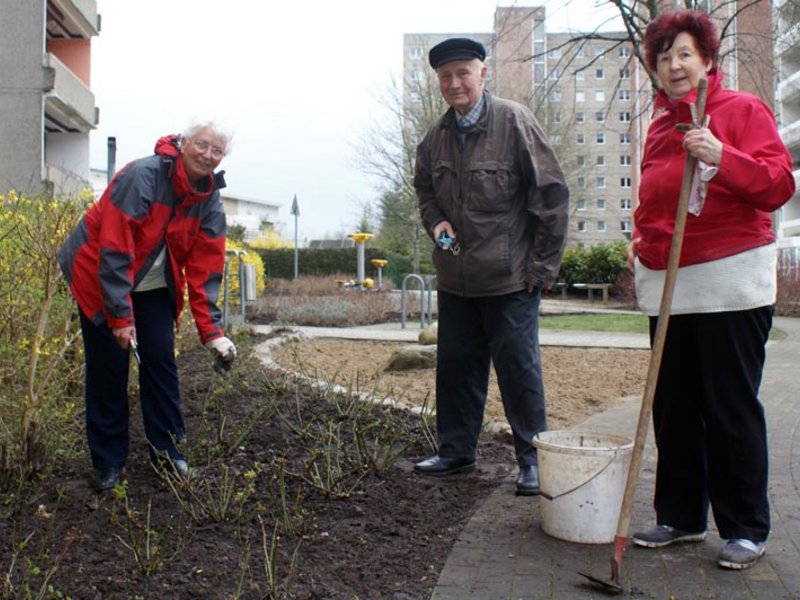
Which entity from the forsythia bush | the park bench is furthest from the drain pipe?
the park bench

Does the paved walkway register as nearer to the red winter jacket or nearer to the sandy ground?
the red winter jacket

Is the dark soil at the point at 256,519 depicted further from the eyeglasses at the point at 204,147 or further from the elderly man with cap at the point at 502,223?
the eyeglasses at the point at 204,147

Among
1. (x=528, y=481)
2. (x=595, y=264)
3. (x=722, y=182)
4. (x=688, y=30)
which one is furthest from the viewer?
(x=595, y=264)

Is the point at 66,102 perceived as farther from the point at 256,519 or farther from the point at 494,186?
the point at 256,519

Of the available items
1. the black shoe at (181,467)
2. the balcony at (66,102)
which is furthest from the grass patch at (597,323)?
the balcony at (66,102)

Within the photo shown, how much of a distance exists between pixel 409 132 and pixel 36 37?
16.6m

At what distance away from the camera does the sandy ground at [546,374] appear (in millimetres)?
6652

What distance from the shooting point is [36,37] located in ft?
73.0

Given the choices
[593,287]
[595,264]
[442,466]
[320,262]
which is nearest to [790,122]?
[320,262]

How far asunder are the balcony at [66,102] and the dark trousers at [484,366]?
20.6 meters

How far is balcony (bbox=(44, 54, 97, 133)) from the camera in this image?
22.6 m

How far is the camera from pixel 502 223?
14.0 ft

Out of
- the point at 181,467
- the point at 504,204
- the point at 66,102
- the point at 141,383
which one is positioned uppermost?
the point at 66,102

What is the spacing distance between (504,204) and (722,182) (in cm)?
135
